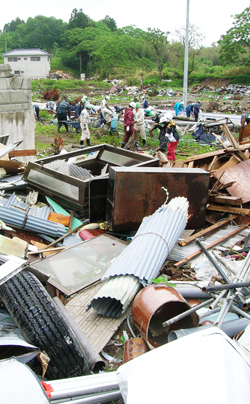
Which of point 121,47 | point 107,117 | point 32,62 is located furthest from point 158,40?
point 107,117

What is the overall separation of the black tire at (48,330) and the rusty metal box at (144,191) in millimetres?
2237

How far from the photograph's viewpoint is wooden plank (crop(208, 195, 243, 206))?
5570 millimetres

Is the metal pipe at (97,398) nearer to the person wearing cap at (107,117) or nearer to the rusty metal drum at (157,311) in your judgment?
the rusty metal drum at (157,311)

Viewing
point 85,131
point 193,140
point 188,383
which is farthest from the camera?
point 193,140

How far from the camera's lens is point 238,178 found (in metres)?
6.22

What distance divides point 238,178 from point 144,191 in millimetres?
2109

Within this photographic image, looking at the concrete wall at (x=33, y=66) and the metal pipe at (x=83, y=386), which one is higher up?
the concrete wall at (x=33, y=66)

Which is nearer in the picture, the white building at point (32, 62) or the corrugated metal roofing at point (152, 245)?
the corrugated metal roofing at point (152, 245)

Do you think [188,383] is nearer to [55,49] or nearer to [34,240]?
[34,240]

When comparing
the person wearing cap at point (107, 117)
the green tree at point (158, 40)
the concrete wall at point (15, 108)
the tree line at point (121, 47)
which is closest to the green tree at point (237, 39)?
the tree line at point (121, 47)

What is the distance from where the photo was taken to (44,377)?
9.18 feet

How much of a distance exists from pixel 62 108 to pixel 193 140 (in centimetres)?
594

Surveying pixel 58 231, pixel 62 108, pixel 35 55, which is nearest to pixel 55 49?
pixel 35 55

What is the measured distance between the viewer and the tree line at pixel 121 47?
4966 centimetres
